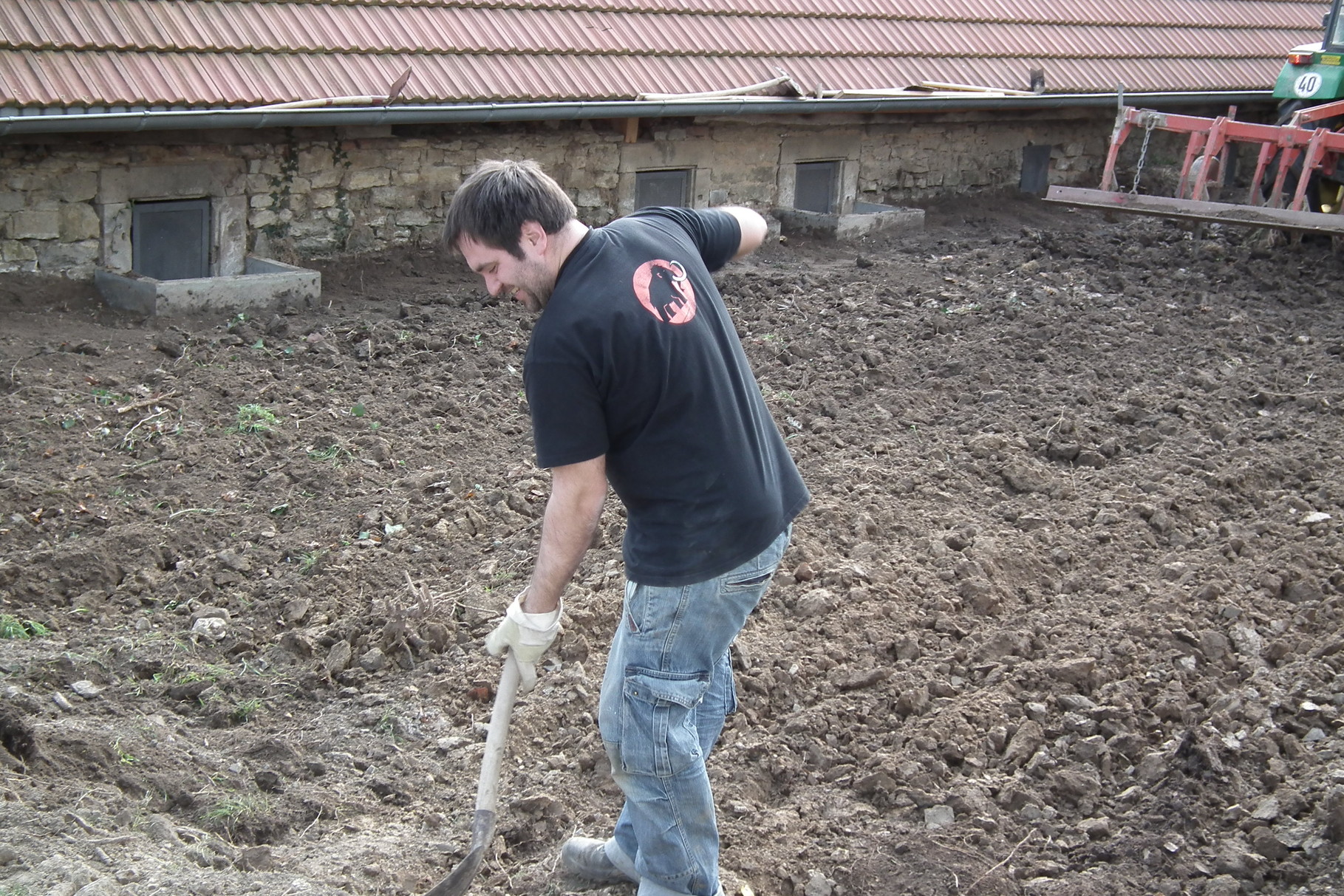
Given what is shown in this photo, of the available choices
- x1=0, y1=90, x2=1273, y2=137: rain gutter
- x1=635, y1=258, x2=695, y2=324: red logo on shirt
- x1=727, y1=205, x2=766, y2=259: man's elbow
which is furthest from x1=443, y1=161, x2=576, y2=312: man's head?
x1=0, y1=90, x2=1273, y2=137: rain gutter

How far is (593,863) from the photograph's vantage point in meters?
3.40

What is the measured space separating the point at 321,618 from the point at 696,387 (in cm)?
247

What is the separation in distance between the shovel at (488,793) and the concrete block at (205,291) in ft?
16.8

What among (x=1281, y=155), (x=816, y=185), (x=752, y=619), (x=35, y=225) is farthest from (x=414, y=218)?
(x=1281, y=155)

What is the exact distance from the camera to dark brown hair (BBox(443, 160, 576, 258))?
2.79 metres

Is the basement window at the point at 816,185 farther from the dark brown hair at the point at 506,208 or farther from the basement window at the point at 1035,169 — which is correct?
the dark brown hair at the point at 506,208

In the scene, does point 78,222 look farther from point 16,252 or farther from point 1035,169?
point 1035,169

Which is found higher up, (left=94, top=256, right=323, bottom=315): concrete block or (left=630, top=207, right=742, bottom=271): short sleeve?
(left=630, top=207, right=742, bottom=271): short sleeve

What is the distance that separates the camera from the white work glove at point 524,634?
3074 mm

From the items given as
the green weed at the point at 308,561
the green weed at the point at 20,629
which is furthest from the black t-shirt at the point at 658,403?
the green weed at the point at 20,629

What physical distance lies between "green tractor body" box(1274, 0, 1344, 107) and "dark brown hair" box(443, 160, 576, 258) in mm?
10525

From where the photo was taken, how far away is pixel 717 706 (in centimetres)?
329

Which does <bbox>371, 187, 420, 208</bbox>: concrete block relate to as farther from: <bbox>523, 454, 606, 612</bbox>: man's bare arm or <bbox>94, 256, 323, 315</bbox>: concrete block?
<bbox>523, 454, 606, 612</bbox>: man's bare arm

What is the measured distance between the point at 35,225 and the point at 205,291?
1.08 meters
